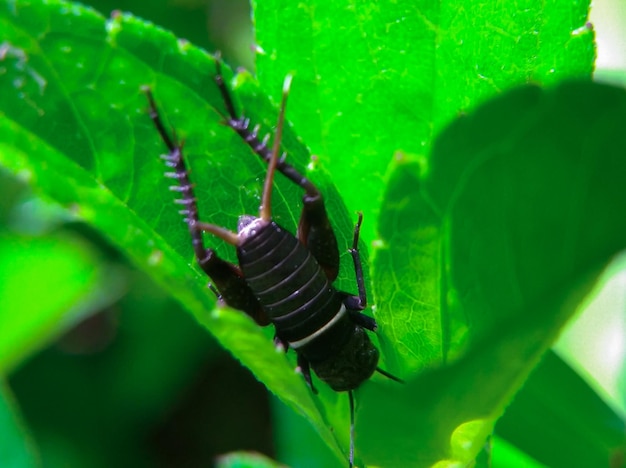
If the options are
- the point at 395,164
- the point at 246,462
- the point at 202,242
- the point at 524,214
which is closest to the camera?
the point at 524,214

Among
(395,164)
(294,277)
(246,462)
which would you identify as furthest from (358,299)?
(395,164)

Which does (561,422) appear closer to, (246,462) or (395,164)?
(246,462)

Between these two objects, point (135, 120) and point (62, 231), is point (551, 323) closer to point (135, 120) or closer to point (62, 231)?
point (135, 120)

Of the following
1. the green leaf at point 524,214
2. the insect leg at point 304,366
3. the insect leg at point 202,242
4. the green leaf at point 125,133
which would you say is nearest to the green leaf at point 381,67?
the green leaf at point 125,133

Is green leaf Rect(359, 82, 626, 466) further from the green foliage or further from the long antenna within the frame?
the long antenna

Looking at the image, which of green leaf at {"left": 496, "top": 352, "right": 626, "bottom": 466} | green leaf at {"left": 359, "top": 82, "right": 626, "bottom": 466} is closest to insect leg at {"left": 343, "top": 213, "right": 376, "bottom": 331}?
green leaf at {"left": 496, "top": 352, "right": 626, "bottom": 466}

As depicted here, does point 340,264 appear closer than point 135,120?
No

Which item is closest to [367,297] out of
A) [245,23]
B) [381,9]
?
[381,9]
